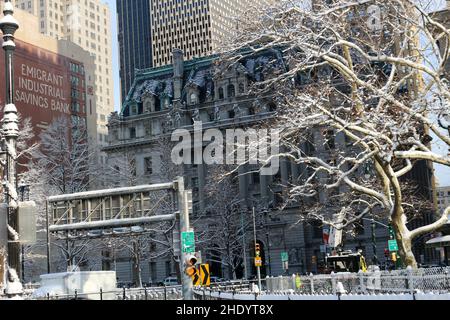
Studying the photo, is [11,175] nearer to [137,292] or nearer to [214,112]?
[137,292]

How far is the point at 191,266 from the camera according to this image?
2012 centimetres

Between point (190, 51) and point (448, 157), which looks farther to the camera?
point (190, 51)

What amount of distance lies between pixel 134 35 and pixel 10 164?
612 ft

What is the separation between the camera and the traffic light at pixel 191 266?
1984cm

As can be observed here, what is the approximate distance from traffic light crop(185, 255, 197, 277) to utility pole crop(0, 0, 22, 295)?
6.57 metres

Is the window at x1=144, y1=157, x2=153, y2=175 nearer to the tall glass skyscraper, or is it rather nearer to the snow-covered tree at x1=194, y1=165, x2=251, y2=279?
the snow-covered tree at x1=194, y1=165, x2=251, y2=279

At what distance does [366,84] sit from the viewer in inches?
866

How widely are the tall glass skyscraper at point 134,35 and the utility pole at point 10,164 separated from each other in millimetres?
177364

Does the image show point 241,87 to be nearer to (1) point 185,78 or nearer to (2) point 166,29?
(1) point 185,78

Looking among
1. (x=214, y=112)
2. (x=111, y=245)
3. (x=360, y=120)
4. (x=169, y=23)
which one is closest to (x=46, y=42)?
(x=169, y=23)

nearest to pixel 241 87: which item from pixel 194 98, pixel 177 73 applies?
pixel 194 98

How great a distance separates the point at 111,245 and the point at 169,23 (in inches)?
3371

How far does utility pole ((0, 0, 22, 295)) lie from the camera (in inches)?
552

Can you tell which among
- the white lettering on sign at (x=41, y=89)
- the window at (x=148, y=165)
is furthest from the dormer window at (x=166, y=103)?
the white lettering on sign at (x=41, y=89)
